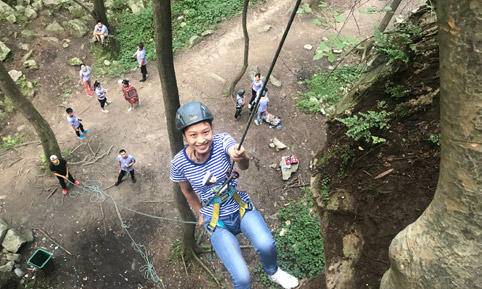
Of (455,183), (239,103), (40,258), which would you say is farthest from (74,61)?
(455,183)

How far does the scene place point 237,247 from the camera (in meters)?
4.46

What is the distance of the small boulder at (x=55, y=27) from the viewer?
13930 millimetres

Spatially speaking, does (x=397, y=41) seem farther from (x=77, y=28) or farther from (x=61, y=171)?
(x=77, y=28)

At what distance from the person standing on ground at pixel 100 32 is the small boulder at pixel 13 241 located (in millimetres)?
6716

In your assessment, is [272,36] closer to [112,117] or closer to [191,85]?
[191,85]

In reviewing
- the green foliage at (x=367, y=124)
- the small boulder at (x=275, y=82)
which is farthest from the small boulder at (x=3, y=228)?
the green foliage at (x=367, y=124)

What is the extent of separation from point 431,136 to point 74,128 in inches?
364

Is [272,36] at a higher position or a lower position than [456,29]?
lower

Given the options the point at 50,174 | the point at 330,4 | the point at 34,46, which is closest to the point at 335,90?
the point at 330,4

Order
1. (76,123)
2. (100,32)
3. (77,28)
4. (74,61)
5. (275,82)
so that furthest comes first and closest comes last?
(77,28) < (74,61) < (100,32) < (275,82) < (76,123)

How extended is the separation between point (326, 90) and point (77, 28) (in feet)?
27.8

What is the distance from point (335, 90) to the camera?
40.1 ft

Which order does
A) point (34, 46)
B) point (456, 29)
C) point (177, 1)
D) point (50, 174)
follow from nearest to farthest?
point (456, 29) < point (50, 174) < point (34, 46) < point (177, 1)

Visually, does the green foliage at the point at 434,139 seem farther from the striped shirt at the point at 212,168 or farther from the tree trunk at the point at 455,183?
the striped shirt at the point at 212,168
